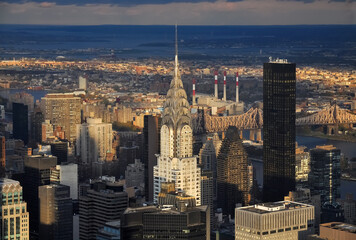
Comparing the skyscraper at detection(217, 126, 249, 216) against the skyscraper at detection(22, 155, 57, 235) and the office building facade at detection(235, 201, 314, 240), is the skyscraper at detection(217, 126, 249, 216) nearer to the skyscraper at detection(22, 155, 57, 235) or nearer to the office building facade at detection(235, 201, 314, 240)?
the skyscraper at detection(22, 155, 57, 235)

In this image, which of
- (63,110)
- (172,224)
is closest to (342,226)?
Result: (172,224)

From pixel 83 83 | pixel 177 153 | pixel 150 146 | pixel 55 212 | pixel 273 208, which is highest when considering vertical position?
pixel 83 83

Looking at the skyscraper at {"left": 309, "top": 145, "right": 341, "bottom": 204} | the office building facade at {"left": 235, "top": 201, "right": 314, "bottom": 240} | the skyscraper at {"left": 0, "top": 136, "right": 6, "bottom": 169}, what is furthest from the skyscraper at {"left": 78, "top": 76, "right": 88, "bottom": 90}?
the office building facade at {"left": 235, "top": 201, "right": 314, "bottom": 240}

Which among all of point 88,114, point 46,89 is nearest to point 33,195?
point 88,114

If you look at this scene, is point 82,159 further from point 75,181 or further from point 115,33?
point 115,33

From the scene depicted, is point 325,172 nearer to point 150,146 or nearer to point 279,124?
point 279,124

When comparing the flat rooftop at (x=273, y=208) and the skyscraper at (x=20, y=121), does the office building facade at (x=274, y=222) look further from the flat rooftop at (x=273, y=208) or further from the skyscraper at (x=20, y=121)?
the skyscraper at (x=20, y=121)

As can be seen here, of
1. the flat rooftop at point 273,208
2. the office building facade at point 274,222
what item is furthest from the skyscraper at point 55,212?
the flat rooftop at point 273,208
